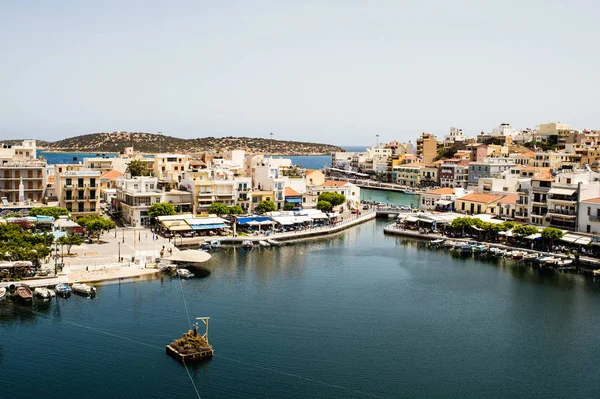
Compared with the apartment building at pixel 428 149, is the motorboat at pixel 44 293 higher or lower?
lower

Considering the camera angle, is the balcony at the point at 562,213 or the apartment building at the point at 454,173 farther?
the apartment building at the point at 454,173

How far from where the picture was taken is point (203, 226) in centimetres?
4222

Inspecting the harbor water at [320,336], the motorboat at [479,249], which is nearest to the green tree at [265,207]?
the harbor water at [320,336]

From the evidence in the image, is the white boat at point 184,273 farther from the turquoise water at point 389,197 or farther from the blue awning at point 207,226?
the turquoise water at point 389,197

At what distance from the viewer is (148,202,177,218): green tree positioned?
43781 millimetres

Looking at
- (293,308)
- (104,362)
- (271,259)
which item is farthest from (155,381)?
(271,259)

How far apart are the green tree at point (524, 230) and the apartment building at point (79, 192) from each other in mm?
28581

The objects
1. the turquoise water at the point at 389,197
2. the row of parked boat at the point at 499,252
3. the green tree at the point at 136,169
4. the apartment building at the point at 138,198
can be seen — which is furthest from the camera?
the turquoise water at the point at 389,197

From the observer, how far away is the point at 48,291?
27.2 meters

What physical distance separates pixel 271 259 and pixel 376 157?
66.6 meters

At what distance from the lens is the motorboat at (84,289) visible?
90.3 ft

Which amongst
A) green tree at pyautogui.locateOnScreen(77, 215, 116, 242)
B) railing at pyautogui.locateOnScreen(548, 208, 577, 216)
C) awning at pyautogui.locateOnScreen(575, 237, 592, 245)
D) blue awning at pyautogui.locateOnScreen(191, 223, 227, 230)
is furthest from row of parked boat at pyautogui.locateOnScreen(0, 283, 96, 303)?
railing at pyautogui.locateOnScreen(548, 208, 577, 216)

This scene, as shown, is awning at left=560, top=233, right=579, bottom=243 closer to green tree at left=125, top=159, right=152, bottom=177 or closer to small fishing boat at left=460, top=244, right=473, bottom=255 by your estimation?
small fishing boat at left=460, top=244, right=473, bottom=255

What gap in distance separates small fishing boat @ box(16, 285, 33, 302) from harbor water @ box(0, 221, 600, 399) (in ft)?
2.00
